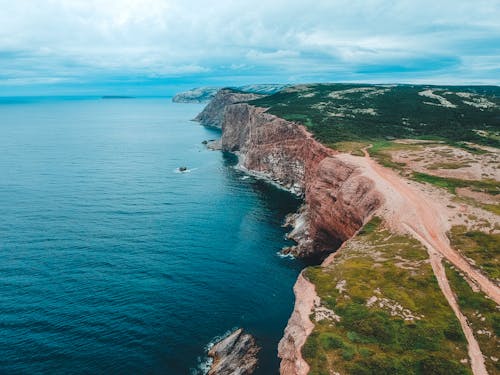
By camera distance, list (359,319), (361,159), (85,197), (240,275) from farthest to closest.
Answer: (85,197)
(361,159)
(240,275)
(359,319)

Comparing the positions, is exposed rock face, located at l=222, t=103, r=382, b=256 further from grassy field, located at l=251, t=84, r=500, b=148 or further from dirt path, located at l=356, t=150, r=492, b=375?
grassy field, located at l=251, t=84, r=500, b=148

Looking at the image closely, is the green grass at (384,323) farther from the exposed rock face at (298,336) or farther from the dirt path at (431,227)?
the dirt path at (431,227)

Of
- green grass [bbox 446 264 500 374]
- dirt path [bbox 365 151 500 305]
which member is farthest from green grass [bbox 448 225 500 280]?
green grass [bbox 446 264 500 374]

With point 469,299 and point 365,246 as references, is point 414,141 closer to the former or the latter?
point 365,246

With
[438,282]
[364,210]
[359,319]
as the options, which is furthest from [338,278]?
[364,210]

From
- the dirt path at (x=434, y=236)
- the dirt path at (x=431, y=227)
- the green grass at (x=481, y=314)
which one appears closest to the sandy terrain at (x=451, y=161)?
the dirt path at (x=434, y=236)

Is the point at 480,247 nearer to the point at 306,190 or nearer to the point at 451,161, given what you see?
the point at 451,161
